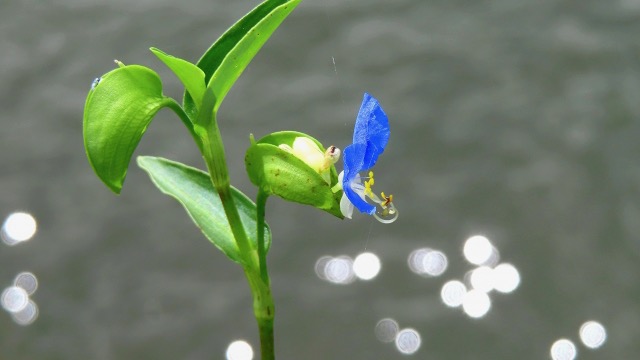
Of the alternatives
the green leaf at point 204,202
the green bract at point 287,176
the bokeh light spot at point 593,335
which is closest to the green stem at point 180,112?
the green bract at point 287,176

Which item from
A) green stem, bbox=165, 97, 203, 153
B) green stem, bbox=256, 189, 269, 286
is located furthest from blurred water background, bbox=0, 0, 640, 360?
green stem, bbox=165, 97, 203, 153

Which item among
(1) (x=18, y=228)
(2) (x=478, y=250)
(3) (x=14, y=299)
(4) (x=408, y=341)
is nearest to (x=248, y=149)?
(4) (x=408, y=341)

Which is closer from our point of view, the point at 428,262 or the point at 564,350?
the point at 564,350

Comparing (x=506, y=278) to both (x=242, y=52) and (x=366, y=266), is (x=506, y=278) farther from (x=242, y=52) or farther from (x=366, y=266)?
(x=242, y=52)

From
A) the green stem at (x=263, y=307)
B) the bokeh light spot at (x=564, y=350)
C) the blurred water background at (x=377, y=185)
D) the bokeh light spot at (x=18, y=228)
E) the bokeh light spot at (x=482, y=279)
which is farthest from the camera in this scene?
the bokeh light spot at (x=18, y=228)

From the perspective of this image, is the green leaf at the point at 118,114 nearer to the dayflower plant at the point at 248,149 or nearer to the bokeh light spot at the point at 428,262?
the dayflower plant at the point at 248,149

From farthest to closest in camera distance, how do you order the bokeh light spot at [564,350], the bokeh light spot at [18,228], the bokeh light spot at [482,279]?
the bokeh light spot at [18,228] < the bokeh light spot at [482,279] < the bokeh light spot at [564,350]
